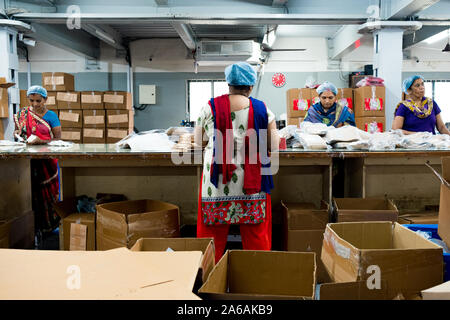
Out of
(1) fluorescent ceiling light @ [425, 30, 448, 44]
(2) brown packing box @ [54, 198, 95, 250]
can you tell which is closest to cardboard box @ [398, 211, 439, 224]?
(2) brown packing box @ [54, 198, 95, 250]

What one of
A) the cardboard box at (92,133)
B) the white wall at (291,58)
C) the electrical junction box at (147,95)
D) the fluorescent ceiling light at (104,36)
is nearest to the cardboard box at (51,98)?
the cardboard box at (92,133)

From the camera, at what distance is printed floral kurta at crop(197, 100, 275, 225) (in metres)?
1.82

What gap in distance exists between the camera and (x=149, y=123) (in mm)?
8055

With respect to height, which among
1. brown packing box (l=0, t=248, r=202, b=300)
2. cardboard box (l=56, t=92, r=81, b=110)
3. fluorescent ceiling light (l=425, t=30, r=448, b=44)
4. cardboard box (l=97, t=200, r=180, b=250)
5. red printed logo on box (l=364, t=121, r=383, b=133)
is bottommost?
cardboard box (l=97, t=200, r=180, b=250)

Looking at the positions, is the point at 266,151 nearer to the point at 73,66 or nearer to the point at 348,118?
the point at 348,118

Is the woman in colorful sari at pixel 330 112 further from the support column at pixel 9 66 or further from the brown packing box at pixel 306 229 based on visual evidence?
the support column at pixel 9 66

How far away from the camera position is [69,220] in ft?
7.97

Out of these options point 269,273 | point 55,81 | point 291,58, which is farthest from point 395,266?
point 291,58

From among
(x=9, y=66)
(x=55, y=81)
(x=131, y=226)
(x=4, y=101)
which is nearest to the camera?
(x=131, y=226)

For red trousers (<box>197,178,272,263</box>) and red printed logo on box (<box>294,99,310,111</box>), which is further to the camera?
red printed logo on box (<box>294,99,310,111</box>)

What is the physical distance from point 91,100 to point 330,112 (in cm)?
456

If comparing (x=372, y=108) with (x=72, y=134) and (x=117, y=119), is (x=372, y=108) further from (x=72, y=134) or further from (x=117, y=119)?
(x=72, y=134)

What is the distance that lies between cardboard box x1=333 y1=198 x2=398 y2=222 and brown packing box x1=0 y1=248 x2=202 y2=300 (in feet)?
4.76

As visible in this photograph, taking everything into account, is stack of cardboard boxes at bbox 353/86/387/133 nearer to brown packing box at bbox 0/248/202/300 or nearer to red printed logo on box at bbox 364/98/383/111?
red printed logo on box at bbox 364/98/383/111
